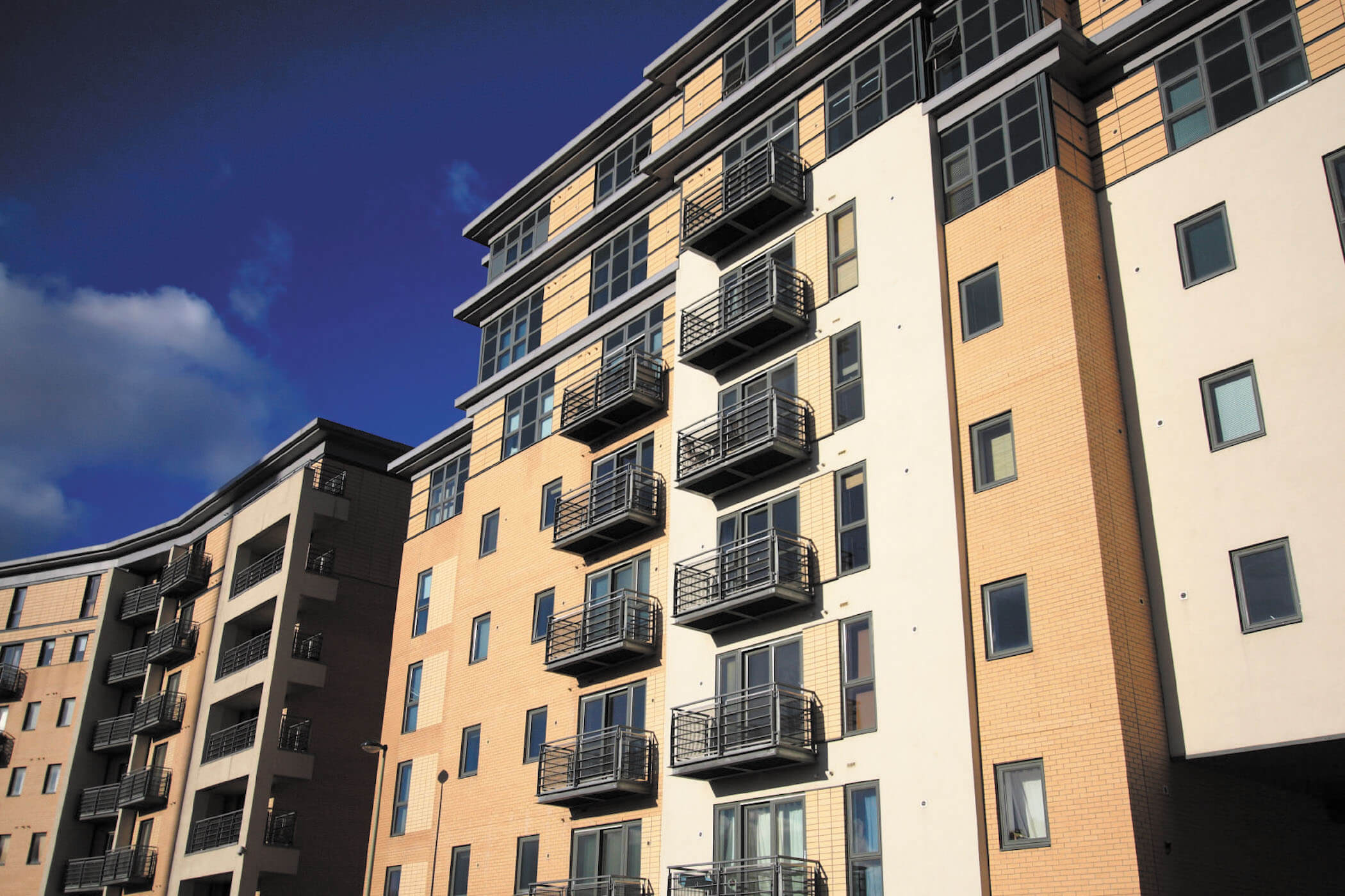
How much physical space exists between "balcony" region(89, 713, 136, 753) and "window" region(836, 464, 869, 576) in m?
38.1

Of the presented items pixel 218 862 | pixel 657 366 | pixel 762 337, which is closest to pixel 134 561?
pixel 218 862

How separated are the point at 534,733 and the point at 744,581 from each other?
9006mm

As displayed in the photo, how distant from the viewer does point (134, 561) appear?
5778cm

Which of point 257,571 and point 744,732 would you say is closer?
point 744,732

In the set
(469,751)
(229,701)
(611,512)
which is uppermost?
(611,512)

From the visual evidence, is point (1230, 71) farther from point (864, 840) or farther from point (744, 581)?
point (864, 840)

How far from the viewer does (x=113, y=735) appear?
52719 millimetres

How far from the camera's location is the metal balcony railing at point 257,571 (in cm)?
4506

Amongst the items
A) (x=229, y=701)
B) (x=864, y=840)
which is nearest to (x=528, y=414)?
(x=229, y=701)

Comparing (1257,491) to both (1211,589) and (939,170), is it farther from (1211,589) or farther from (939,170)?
(939,170)

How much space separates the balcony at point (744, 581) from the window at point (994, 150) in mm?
7506

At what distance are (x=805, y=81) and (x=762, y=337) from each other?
6.42 metres

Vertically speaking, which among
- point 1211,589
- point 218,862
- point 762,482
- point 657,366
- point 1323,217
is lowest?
point 218,862

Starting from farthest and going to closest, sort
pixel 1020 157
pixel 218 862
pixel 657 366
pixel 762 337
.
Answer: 1. pixel 218 862
2. pixel 657 366
3. pixel 762 337
4. pixel 1020 157
